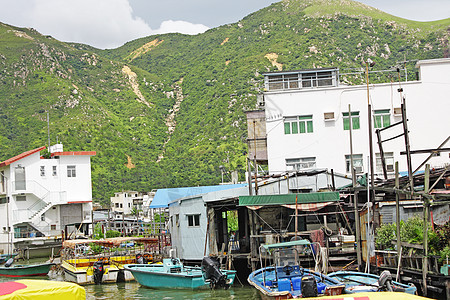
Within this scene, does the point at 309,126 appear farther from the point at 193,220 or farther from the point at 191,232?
the point at 191,232

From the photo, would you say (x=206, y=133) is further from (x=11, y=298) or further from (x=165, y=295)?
(x=11, y=298)

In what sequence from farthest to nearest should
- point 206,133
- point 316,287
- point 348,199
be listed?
point 206,133, point 348,199, point 316,287

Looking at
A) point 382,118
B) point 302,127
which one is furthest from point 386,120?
point 302,127

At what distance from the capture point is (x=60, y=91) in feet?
300

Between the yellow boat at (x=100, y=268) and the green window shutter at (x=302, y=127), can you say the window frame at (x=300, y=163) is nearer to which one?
the green window shutter at (x=302, y=127)

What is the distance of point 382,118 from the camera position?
36125 millimetres

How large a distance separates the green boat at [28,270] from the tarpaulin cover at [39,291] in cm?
2240

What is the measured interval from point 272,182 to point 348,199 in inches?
203

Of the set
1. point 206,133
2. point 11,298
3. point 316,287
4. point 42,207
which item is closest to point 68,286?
point 11,298

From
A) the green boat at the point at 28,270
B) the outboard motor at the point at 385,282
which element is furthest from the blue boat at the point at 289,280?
the green boat at the point at 28,270

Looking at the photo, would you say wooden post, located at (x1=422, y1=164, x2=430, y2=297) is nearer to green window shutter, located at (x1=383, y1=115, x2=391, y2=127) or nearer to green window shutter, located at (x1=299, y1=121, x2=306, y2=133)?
green window shutter, located at (x1=383, y1=115, x2=391, y2=127)

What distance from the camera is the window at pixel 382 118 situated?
36000mm

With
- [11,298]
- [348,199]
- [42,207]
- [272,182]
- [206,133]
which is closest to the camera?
[11,298]

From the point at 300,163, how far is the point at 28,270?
20.1m
